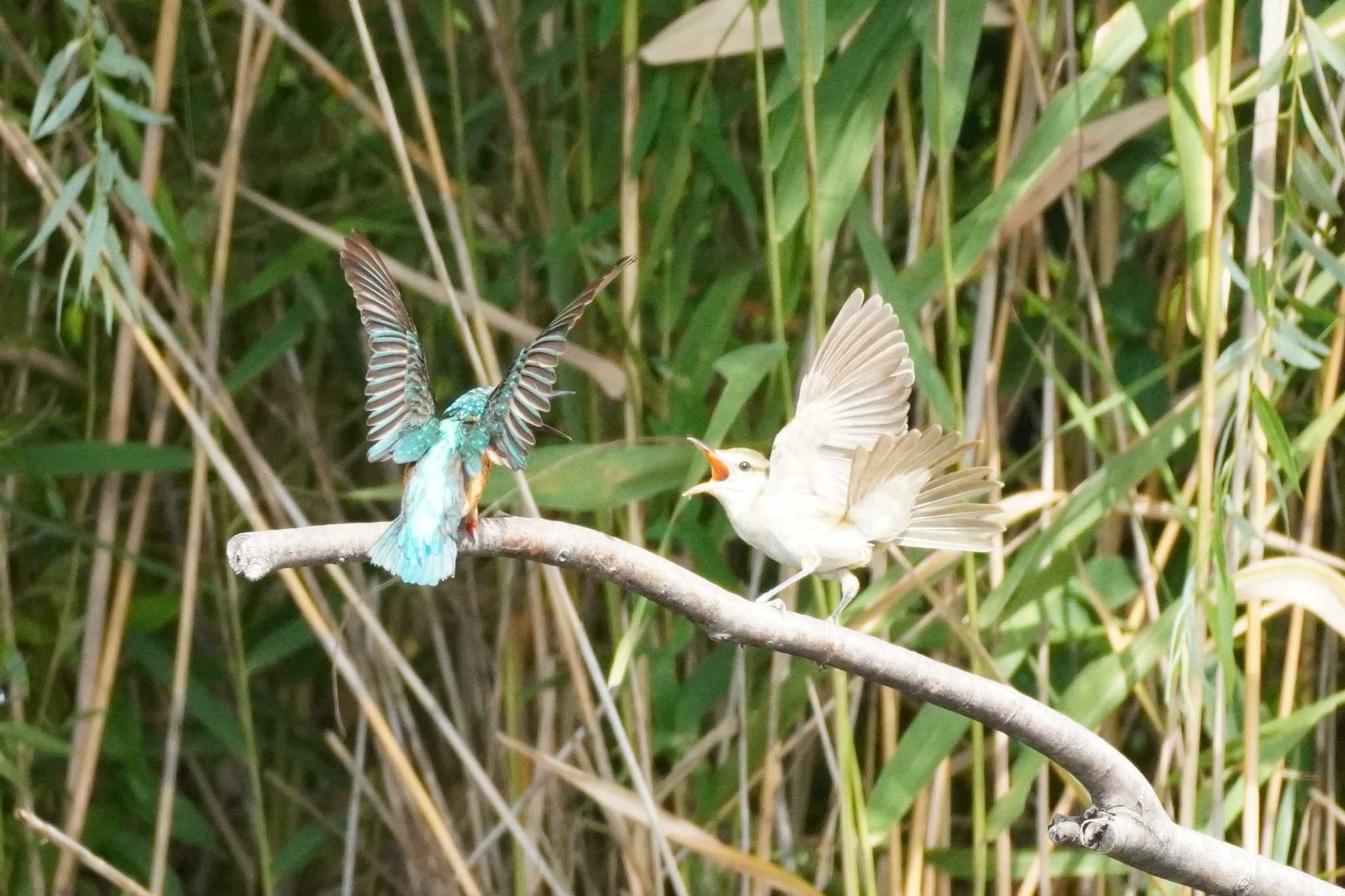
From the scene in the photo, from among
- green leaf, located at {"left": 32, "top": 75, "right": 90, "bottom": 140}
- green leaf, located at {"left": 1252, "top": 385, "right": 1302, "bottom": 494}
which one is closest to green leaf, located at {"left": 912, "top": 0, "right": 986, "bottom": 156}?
green leaf, located at {"left": 1252, "top": 385, "right": 1302, "bottom": 494}

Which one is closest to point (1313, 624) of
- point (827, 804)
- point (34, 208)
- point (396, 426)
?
point (827, 804)

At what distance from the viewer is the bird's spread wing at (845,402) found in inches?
51.2

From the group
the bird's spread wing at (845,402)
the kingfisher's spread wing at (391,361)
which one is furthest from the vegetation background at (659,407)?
the kingfisher's spread wing at (391,361)

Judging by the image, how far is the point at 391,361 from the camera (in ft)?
4.39

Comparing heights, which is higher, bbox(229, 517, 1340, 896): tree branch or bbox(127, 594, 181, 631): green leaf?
bbox(127, 594, 181, 631): green leaf

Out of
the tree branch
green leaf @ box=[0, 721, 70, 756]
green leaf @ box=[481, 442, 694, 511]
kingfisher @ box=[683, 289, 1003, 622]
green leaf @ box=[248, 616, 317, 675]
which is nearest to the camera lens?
the tree branch

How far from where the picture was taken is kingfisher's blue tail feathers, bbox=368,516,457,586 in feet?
3.56

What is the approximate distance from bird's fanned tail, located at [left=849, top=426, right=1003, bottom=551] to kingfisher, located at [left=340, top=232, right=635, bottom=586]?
23cm

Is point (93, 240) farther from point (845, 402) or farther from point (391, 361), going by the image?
point (845, 402)

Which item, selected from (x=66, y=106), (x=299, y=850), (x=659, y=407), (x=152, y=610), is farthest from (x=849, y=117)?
(x=299, y=850)

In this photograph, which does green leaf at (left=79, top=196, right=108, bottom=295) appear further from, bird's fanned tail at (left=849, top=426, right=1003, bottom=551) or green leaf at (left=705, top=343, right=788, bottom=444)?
bird's fanned tail at (left=849, top=426, right=1003, bottom=551)

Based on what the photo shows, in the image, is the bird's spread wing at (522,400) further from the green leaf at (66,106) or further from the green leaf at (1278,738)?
the green leaf at (1278,738)

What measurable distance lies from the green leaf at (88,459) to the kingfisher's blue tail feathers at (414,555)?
0.96 metres

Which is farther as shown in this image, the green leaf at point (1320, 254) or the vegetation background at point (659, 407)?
the vegetation background at point (659, 407)
